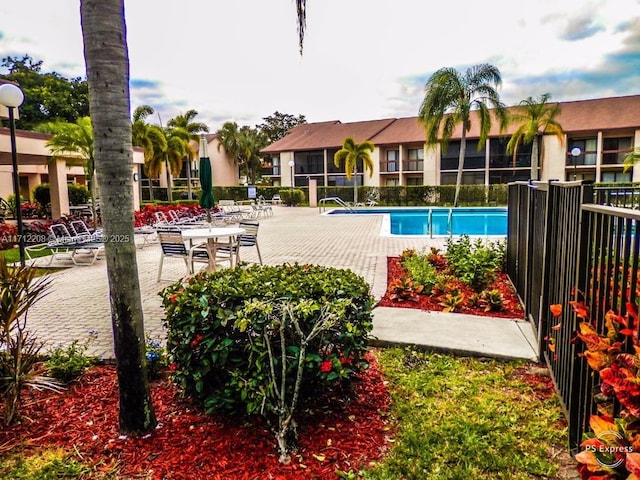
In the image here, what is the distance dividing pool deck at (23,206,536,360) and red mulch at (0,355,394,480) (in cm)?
114

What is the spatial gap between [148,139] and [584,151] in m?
31.7

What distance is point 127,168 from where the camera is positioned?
8.60ft

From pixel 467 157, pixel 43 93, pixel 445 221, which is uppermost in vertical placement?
pixel 43 93

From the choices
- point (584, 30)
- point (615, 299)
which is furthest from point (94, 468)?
point (584, 30)

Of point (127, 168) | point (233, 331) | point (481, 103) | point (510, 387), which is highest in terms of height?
point (481, 103)

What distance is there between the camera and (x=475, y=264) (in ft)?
21.4

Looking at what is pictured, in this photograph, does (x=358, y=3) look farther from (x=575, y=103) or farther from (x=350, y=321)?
(x=575, y=103)

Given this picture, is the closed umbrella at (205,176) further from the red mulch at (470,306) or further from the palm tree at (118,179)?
the palm tree at (118,179)

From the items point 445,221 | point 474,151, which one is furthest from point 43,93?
point 474,151

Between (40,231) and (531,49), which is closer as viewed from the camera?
(40,231)

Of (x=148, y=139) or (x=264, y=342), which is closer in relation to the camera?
(x=264, y=342)

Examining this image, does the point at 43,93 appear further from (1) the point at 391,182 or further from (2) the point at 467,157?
(2) the point at 467,157

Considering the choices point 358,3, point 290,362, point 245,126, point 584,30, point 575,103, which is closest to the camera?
point 290,362

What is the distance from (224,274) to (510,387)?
2427mm
